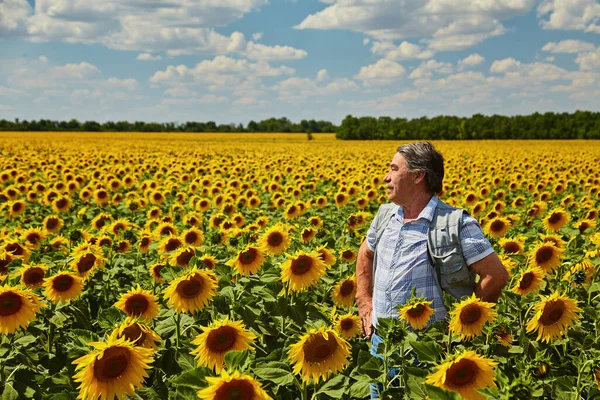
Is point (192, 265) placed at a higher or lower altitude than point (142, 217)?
higher

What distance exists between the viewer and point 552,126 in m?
76.2

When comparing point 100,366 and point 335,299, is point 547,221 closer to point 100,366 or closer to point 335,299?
point 335,299

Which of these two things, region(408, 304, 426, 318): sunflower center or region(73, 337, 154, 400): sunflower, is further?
region(408, 304, 426, 318): sunflower center

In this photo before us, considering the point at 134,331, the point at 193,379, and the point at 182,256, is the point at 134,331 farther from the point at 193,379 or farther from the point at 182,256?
the point at 182,256

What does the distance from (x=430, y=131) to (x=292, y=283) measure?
78.7 meters

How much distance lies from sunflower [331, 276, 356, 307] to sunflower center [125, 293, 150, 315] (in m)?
1.71

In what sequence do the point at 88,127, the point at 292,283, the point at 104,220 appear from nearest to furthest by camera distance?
the point at 292,283 < the point at 104,220 < the point at 88,127

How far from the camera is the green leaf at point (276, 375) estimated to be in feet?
8.66

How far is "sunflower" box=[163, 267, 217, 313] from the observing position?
337cm

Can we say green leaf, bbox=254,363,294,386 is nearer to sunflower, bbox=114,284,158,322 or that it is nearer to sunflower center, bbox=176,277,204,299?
sunflower center, bbox=176,277,204,299

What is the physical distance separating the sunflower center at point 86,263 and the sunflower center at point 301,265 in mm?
2033

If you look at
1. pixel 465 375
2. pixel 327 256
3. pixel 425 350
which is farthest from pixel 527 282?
pixel 465 375

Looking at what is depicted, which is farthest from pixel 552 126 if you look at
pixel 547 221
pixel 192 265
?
pixel 192 265

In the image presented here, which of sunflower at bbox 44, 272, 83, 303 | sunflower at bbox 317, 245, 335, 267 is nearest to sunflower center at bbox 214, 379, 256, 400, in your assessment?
sunflower at bbox 44, 272, 83, 303
